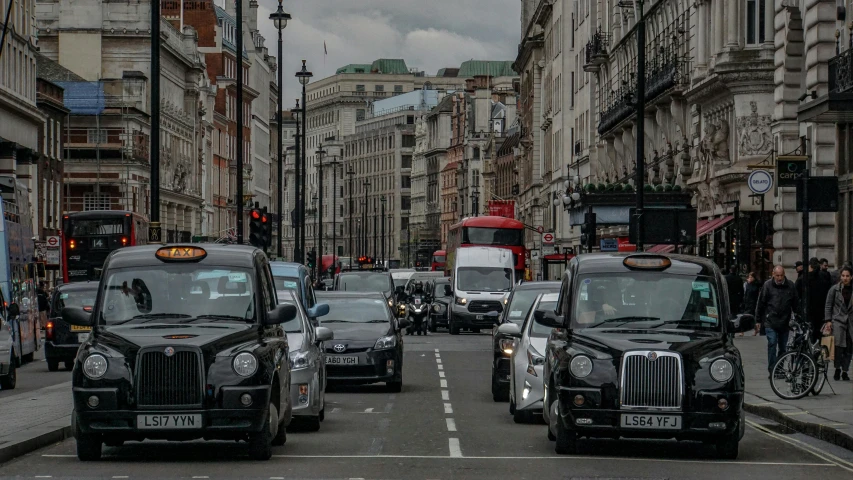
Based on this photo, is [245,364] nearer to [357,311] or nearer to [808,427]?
[808,427]

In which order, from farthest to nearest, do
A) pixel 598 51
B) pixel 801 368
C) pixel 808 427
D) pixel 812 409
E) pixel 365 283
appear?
pixel 598 51 → pixel 365 283 → pixel 801 368 → pixel 812 409 → pixel 808 427

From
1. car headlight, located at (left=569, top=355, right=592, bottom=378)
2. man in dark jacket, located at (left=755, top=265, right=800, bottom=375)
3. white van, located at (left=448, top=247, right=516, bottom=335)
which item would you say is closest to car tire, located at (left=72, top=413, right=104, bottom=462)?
car headlight, located at (left=569, top=355, right=592, bottom=378)

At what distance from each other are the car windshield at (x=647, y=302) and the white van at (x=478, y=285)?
38785 mm

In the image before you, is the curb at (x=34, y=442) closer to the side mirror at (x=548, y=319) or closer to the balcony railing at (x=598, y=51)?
the side mirror at (x=548, y=319)

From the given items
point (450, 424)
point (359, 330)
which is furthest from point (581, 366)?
point (359, 330)

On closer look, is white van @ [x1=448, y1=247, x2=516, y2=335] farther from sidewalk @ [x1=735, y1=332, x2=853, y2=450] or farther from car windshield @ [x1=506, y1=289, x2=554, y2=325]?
car windshield @ [x1=506, y1=289, x2=554, y2=325]

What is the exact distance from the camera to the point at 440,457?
1568cm

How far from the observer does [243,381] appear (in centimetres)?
1472

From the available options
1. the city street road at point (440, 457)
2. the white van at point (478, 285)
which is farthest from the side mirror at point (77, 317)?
the white van at point (478, 285)

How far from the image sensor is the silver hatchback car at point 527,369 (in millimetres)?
19344

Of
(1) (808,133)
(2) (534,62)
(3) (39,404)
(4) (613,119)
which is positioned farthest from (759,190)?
(2) (534,62)

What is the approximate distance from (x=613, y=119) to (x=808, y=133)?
34.5 m

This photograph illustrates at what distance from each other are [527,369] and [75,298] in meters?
17.6

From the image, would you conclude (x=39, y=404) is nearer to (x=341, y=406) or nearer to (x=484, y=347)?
(x=341, y=406)
